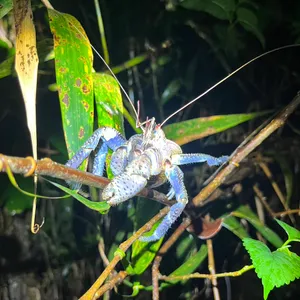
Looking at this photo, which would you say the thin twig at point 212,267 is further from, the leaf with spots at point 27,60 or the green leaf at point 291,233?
the leaf with spots at point 27,60

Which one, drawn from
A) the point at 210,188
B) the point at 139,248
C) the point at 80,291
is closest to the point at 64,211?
the point at 80,291

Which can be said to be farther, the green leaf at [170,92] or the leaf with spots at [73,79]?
the green leaf at [170,92]

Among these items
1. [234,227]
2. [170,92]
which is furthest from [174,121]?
[234,227]

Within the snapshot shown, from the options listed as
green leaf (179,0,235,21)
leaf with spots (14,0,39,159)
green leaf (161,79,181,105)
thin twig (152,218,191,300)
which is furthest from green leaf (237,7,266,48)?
leaf with spots (14,0,39,159)

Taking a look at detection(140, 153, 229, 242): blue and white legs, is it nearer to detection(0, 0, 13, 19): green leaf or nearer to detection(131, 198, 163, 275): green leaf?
detection(131, 198, 163, 275): green leaf

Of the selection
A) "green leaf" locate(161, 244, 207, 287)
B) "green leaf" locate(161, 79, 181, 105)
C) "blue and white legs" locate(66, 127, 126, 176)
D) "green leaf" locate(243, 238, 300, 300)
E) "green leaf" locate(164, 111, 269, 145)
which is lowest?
→ "green leaf" locate(243, 238, 300, 300)

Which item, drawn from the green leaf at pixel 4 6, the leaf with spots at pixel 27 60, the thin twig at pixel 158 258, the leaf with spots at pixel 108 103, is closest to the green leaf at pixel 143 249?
the thin twig at pixel 158 258
